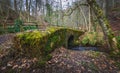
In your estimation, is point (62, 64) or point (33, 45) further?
point (33, 45)

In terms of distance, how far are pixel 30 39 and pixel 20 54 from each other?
2.69ft

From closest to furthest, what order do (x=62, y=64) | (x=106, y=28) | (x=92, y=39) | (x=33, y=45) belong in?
(x=62, y=64), (x=33, y=45), (x=106, y=28), (x=92, y=39)

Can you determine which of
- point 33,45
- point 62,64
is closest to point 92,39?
point 62,64

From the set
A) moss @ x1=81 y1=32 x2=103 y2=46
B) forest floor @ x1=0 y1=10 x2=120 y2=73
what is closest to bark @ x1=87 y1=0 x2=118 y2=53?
forest floor @ x1=0 y1=10 x2=120 y2=73

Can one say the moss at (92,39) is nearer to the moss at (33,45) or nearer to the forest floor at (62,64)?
the forest floor at (62,64)

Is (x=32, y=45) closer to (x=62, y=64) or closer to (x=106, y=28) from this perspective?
(x=62, y=64)

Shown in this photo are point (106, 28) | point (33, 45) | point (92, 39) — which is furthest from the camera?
point (92, 39)

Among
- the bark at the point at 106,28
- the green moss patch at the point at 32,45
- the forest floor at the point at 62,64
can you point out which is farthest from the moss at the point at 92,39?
the green moss patch at the point at 32,45

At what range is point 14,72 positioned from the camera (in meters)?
5.66

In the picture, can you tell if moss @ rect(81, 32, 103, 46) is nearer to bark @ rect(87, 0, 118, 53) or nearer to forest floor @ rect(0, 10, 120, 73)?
bark @ rect(87, 0, 118, 53)

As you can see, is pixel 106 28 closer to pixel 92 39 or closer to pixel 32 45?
pixel 32 45

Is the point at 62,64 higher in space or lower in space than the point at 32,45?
lower

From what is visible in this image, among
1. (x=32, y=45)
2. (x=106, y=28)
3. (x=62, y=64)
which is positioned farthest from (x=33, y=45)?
(x=106, y=28)

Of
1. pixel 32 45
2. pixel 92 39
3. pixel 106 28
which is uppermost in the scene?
pixel 106 28
